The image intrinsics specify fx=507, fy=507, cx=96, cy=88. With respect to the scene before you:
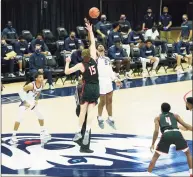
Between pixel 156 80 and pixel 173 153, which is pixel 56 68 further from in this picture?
pixel 173 153

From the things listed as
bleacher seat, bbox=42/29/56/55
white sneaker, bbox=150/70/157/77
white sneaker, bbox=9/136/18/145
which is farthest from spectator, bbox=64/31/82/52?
white sneaker, bbox=9/136/18/145

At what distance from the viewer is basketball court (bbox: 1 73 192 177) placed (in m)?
8.46

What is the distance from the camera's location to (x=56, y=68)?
1803cm

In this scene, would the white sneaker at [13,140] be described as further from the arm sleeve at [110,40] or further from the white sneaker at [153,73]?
the arm sleeve at [110,40]

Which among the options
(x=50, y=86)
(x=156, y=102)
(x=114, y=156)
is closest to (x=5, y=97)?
(x=50, y=86)

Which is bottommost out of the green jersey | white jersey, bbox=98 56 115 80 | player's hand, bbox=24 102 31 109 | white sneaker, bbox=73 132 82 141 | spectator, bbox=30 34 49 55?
white sneaker, bbox=73 132 82 141

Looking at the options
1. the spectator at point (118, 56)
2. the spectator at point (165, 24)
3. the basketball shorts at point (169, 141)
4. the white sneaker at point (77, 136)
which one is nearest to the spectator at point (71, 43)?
the spectator at point (118, 56)

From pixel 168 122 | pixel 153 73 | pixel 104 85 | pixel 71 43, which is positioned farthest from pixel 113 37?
pixel 168 122

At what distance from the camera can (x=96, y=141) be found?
1020cm

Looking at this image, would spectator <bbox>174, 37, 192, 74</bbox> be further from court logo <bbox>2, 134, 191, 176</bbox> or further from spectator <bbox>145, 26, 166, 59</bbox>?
court logo <bbox>2, 134, 191, 176</bbox>

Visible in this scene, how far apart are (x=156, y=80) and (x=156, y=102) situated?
13.2 ft

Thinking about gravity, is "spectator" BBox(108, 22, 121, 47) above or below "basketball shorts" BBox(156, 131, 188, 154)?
above

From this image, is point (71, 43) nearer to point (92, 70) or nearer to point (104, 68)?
point (104, 68)

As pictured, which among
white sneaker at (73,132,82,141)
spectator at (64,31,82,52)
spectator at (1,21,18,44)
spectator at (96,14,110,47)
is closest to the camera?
white sneaker at (73,132,82,141)
